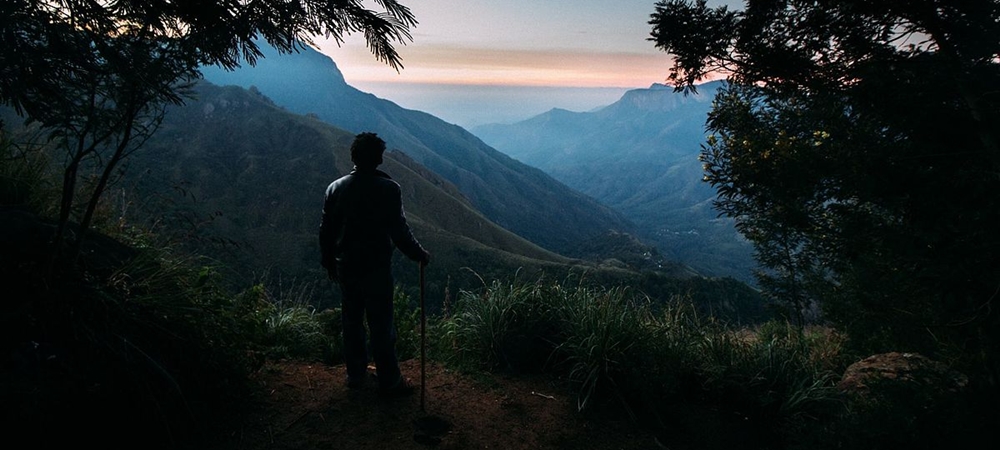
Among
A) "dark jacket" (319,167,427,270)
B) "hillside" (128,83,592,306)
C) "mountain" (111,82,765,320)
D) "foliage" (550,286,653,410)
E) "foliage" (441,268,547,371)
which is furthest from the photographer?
"hillside" (128,83,592,306)

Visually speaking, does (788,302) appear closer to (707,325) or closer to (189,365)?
(707,325)

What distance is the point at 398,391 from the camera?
12.8ft

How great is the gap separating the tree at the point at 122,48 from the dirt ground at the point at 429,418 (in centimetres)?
168

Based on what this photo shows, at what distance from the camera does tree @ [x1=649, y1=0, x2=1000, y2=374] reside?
2936 millimetres

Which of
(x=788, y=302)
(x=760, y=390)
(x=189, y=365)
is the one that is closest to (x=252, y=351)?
(x=189, y=365)

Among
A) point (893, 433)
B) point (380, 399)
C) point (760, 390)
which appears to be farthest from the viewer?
point (760, 390)

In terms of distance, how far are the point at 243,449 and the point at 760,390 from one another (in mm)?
4016

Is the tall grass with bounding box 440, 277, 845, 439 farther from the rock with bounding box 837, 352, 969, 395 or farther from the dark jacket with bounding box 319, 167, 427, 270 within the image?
the dark jacket with bounding box 319, 167, 427, 270

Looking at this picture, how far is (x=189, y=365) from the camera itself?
2.97 metres

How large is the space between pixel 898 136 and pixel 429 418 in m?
4.98

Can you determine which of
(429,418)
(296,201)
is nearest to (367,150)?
(429,418)

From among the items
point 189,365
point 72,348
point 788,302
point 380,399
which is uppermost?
point 72,348

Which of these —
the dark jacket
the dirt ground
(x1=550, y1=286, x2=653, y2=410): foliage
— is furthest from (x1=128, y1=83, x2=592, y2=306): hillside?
the dark jacket

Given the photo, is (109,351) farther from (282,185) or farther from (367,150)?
(282,185)
